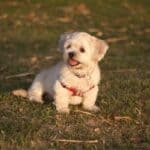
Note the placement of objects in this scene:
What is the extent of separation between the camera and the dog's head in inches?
322

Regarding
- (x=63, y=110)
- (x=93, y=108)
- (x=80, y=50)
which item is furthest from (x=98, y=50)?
(x=63, y=110)

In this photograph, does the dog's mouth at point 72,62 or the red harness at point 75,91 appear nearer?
the dog's mouth at point 72,62

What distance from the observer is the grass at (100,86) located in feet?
23.7

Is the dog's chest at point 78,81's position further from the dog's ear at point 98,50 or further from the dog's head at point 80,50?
the dog's ear at point 98,50

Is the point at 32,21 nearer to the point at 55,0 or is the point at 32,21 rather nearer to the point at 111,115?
the point at 55,0

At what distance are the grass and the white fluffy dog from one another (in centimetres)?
17

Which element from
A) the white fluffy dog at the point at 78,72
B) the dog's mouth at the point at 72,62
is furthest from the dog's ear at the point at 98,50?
the dog's mouth at the point at 72,62

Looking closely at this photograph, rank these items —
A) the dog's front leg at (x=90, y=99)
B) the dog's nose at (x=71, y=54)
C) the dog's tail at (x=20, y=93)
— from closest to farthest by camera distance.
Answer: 1. the dog's nose at (x=71, y=54)
2. the dog's front leg at (x=90, y=99)
3. the dog's tail at (x=20, y=93)

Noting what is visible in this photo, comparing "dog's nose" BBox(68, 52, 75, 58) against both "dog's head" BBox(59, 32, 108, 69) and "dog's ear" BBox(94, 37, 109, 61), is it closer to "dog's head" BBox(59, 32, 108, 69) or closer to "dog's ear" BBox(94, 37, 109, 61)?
"dog's head" BBox(59, 32, 108, 69)

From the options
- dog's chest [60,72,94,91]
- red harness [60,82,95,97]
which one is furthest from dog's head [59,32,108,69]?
red harness [60,82,95,97]

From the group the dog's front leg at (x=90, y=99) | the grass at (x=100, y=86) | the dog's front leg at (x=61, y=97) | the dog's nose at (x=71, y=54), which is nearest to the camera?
the grass at (x=100, y=86)

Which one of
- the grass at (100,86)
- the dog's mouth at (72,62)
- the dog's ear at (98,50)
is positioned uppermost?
the dog's ear at (98,50)

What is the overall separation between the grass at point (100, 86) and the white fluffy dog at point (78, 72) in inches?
6.8

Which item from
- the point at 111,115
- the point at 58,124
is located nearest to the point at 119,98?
the point at 111,115
